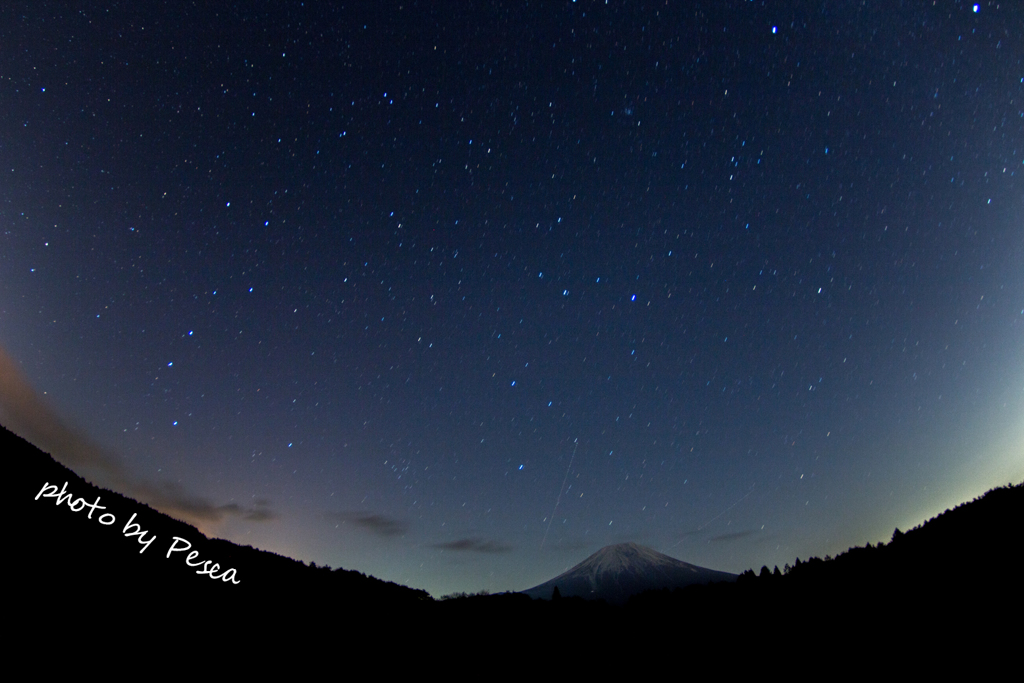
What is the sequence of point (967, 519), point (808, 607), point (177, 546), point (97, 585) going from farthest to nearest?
1. point (177, 546)
2. point (967, 519)
3. point (97, 585)
4. point (808, 607)

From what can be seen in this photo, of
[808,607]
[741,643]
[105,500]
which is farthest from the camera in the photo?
[105,500]

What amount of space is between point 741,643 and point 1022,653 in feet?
20.3

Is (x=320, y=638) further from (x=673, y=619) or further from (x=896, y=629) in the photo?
(x=896, y=629)

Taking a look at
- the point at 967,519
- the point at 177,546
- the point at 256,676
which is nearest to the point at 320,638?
the point at 256,676

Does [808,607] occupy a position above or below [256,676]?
above

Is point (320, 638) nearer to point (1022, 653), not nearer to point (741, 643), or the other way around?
point (741, 643)

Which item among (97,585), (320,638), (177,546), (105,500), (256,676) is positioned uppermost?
(105,500)

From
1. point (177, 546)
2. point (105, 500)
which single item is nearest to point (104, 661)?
point (177, 546)

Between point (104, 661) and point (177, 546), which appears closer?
point (104, 661)

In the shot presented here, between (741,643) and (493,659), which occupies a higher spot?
(741,643)

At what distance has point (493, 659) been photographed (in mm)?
14875

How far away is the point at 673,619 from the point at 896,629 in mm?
A: 6949

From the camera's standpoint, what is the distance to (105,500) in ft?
95.1

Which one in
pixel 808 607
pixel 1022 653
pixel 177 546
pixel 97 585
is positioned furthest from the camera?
pixel 177 546
